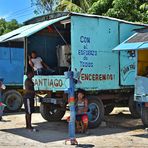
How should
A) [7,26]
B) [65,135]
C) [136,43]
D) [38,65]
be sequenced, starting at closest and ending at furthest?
1. [65,135]
2. [136,43]
3. [38,65]
4. [7,26]

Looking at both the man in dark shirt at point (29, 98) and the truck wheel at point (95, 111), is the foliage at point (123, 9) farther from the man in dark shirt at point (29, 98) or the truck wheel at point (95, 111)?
the man in dark shirt at point (29, 98)

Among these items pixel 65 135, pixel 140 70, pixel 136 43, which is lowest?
pixel 65 135

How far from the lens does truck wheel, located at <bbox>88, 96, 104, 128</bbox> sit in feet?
41.1

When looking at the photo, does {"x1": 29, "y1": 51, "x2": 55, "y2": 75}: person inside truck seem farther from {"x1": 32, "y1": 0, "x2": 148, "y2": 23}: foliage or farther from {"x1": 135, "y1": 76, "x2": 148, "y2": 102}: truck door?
{"x1": 32, "y1": 0, "x2": 148, "y2": 23}: foliage

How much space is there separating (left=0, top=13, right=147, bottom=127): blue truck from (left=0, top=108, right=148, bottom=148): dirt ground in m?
0.57

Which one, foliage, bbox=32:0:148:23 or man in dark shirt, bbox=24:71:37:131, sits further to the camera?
foliage, bbox=32:0:148:23

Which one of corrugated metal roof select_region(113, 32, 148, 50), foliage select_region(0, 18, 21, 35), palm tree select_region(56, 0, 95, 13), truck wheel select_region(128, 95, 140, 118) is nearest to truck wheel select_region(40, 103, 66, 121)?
truck wheel select_region(128, 95, 140, 118)

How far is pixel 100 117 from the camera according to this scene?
41.7ft

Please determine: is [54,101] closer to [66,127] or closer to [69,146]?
[66,127]

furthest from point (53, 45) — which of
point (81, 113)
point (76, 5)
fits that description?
point (76, 5)

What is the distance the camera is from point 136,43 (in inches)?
464

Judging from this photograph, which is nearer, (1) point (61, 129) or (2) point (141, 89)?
(2) point (141, 89)

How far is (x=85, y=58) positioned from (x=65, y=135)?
2.34 m

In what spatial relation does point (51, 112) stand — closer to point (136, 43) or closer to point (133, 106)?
point (133, 106)
